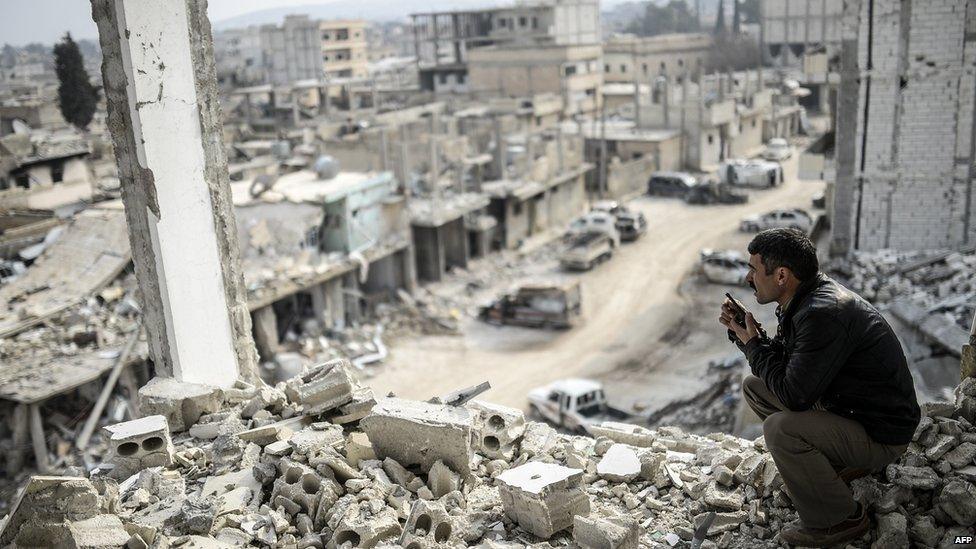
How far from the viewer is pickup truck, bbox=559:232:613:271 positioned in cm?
2414

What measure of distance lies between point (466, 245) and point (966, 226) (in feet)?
46.1

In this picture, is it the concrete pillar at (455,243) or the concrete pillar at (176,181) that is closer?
the concrete pillar at (176,181)

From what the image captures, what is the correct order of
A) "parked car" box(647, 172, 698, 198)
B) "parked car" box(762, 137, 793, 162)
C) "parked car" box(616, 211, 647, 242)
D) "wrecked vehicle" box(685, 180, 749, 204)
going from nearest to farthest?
"parked car" box(616, 211, 647, 242), "wrecked vehicle" box(685, 180, 749, 204), "parked car" box(647, 172, 698, 198), "parked car" box(762, 137, 793, 162)

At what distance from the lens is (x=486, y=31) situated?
4959 centimetres

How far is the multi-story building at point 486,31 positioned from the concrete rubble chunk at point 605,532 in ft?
141

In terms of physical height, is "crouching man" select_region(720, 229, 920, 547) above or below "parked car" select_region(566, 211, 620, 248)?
above

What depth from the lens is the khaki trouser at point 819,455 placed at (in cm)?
367

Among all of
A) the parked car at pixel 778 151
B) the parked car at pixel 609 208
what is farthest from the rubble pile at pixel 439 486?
the parked car at pixel 778 151

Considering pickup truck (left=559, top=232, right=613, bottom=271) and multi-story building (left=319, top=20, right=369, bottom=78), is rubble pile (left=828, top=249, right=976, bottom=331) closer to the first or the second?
pickup truck (left=559, top=232, right=613, bottom=271)

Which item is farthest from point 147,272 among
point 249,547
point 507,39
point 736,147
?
point 507,39

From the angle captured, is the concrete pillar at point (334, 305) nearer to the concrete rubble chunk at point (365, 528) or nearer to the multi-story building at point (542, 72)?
the concrete rubble chunk at point (365, 528)

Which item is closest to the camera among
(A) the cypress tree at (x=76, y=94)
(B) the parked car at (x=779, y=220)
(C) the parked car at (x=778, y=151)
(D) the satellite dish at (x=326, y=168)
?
(D) the satellite dish at (x=326, y=168)

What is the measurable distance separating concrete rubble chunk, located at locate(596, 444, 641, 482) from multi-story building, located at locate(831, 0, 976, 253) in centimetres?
1146

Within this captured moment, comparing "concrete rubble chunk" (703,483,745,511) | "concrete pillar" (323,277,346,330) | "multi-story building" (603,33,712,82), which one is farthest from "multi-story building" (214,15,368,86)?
"concrete rubble chunk" (703,483,745,511)
